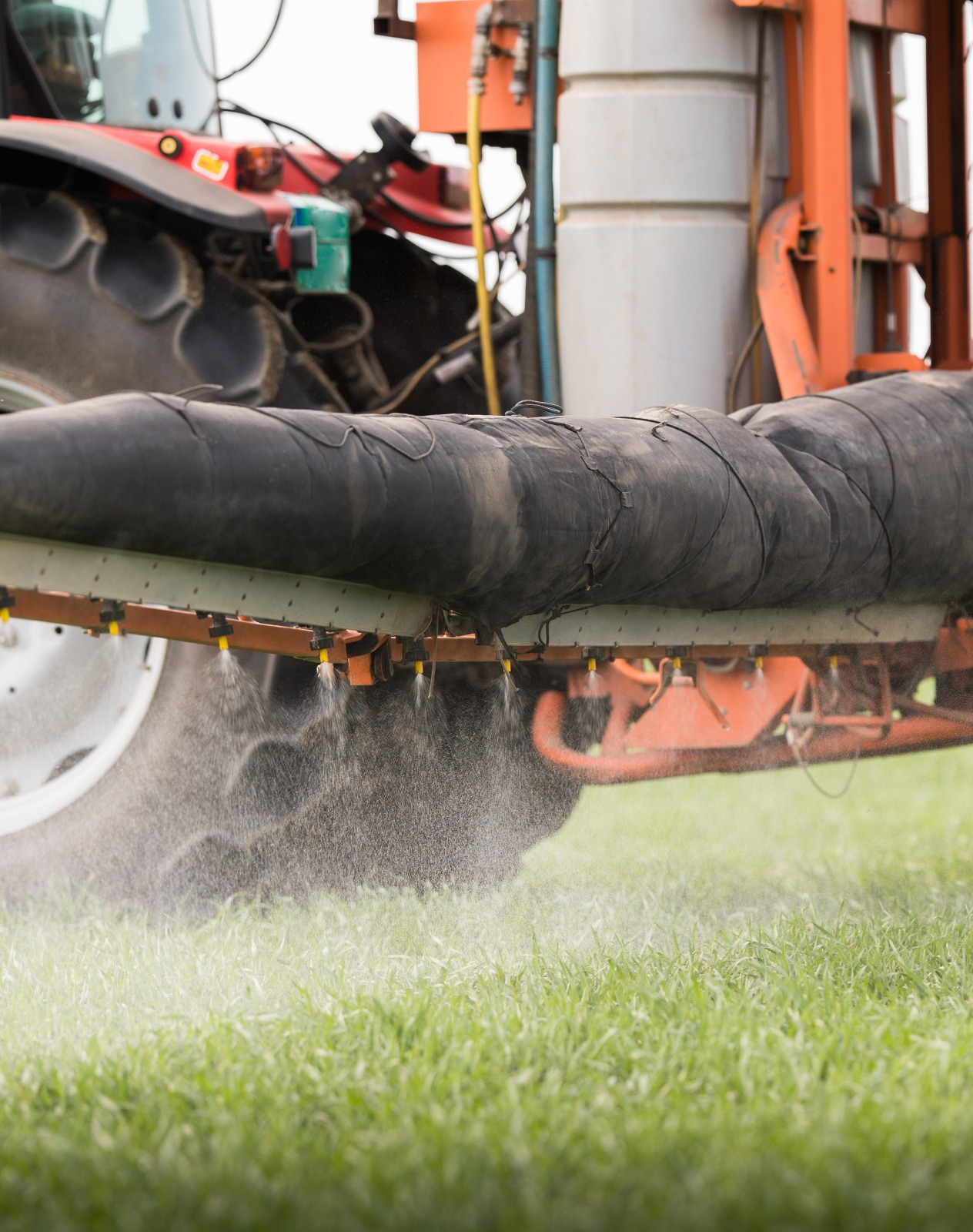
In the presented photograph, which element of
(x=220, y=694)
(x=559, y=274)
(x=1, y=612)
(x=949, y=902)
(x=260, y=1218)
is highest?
(x=559, y=274)

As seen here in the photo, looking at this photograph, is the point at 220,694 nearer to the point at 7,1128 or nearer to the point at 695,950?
the point at 695,950

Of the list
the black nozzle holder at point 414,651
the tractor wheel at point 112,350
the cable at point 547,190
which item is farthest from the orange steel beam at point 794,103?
the black nozzle holder at point 414,651

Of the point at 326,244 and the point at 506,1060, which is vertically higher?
the point at 326,244

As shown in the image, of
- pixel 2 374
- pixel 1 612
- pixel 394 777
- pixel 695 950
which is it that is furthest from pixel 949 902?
pixel 2 374

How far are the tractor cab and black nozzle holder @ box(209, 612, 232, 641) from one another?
6.76ft

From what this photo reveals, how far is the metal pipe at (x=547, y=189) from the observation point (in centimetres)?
364

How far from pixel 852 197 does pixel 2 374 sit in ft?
7.01

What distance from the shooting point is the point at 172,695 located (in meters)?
3.48

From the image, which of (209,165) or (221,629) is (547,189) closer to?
(209,165)

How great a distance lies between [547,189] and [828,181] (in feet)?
2.19

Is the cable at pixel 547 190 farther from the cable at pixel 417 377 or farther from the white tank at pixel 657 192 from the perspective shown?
the cable at pixel 417 377

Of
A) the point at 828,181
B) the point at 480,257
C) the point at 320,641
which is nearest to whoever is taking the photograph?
the point at 320,641

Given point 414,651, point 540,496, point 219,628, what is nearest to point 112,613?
point 219,628

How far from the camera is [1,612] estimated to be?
2.39 meters
